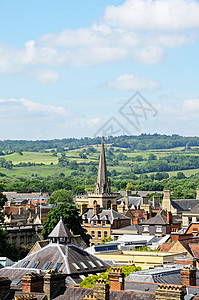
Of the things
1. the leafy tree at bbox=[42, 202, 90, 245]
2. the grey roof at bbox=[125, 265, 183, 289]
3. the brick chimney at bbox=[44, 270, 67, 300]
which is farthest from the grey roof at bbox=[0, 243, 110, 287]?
the leafy tree at bbox=[42, 202, 90, 245]

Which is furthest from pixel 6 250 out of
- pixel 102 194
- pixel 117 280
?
pixel 102 194

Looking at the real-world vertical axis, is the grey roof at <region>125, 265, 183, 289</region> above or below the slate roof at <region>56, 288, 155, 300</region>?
below

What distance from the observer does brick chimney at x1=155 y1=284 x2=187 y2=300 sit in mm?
25344

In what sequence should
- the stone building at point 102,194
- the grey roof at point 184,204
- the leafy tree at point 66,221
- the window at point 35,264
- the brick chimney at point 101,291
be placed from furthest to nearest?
the grey roof at point 184,204
the stone building at point 102,194
the leafy tree at point 66,221
the window at point 35,264
the brick chimney at point 101,291

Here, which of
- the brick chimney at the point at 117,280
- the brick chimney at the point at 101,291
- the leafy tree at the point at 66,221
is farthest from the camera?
the leafy tree at the point at 66,221

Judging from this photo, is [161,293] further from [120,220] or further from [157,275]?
[120,220]

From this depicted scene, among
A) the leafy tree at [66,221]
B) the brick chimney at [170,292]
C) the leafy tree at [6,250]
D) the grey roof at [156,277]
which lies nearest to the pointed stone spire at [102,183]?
the leafy tree at [66,221]

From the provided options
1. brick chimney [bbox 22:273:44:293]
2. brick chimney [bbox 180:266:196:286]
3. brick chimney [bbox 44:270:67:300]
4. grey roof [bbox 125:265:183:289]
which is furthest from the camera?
A: grey roof [bbox 125:265:183:289]

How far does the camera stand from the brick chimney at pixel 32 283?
3093 cm

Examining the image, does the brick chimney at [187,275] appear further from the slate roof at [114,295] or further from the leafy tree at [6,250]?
the leafy tree at [6,250]

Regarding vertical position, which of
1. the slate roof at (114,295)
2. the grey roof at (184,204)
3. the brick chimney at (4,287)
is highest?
the brick chimney at (4,287)

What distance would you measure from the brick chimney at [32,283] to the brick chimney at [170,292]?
295 inches

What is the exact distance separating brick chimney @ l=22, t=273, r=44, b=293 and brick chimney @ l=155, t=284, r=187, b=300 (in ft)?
24.6

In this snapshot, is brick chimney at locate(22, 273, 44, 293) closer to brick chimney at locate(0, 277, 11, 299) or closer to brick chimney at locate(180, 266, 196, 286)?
brick chimney at locate(0, 277, 11, 299)
